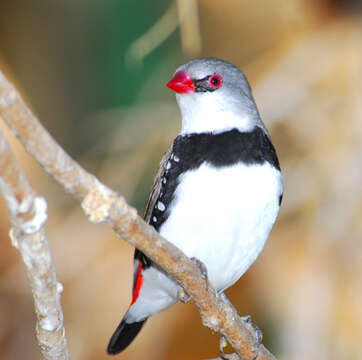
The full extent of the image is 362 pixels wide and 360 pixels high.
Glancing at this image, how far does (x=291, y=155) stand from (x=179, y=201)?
4.95ft

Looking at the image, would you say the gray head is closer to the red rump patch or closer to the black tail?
the red rump patch

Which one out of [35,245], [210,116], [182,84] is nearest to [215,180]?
[210,116]

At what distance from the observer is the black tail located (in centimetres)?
288

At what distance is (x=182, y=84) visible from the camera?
101 inches

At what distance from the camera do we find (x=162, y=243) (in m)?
1.77

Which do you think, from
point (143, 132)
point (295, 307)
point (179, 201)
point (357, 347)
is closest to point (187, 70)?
point (179, 201)

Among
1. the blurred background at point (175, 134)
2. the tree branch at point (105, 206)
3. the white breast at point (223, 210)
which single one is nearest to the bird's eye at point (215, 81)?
the white breast at point (223, 210)

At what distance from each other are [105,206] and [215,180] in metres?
0.82

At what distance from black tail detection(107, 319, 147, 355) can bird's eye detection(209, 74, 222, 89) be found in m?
1.13

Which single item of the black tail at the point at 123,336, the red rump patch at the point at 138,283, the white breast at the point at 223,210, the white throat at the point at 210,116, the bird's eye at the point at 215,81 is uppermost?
the bird's eye at the point at 215,81

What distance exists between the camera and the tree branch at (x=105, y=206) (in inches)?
54.6

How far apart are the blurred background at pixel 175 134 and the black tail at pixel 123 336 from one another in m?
0.96

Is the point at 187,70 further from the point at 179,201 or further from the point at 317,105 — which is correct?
the point at 317,105

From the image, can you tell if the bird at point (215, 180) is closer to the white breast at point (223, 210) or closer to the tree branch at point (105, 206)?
the white breast at point (223, 210)
